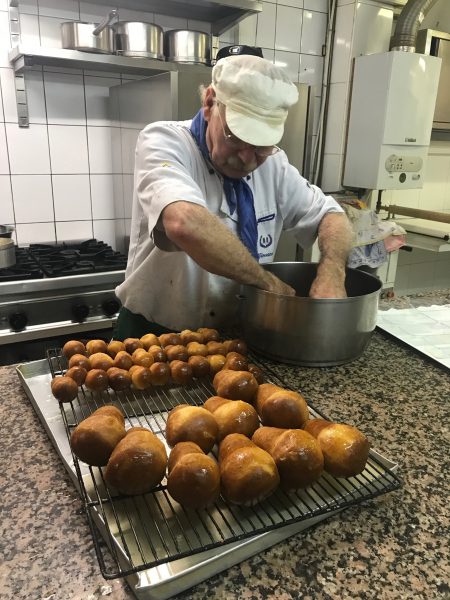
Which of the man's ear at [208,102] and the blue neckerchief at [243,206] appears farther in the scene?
the blue neckerchief at [243,206]

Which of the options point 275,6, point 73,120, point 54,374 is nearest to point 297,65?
point 275,6

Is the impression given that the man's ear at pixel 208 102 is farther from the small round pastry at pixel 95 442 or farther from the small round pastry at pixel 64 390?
the small round pastry at pixel 95 442

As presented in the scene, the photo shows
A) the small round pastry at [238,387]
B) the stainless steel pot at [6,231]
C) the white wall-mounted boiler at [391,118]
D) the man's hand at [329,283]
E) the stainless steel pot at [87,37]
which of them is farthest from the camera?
the white wall-mounted boiler at [391,118]

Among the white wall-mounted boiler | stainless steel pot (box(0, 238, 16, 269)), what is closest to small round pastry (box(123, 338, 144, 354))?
stainless steel pot (box(0, 238, 16, 269))

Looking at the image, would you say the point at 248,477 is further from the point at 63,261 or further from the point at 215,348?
the point at 63,261

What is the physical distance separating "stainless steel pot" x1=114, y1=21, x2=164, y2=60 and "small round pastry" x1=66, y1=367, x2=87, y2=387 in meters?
1.71

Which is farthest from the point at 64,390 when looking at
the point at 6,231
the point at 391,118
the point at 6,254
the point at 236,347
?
the point at 391,118

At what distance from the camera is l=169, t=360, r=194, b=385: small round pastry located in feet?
3.16

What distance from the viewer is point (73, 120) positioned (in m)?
2.46

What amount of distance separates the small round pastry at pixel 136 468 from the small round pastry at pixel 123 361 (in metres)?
0.32

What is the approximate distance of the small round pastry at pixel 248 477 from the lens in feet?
2.05

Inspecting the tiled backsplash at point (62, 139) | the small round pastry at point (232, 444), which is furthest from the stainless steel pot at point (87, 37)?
the small round pastry at point (232, 444)

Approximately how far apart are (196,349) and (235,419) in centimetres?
31

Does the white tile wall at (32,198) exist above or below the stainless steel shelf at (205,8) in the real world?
below
